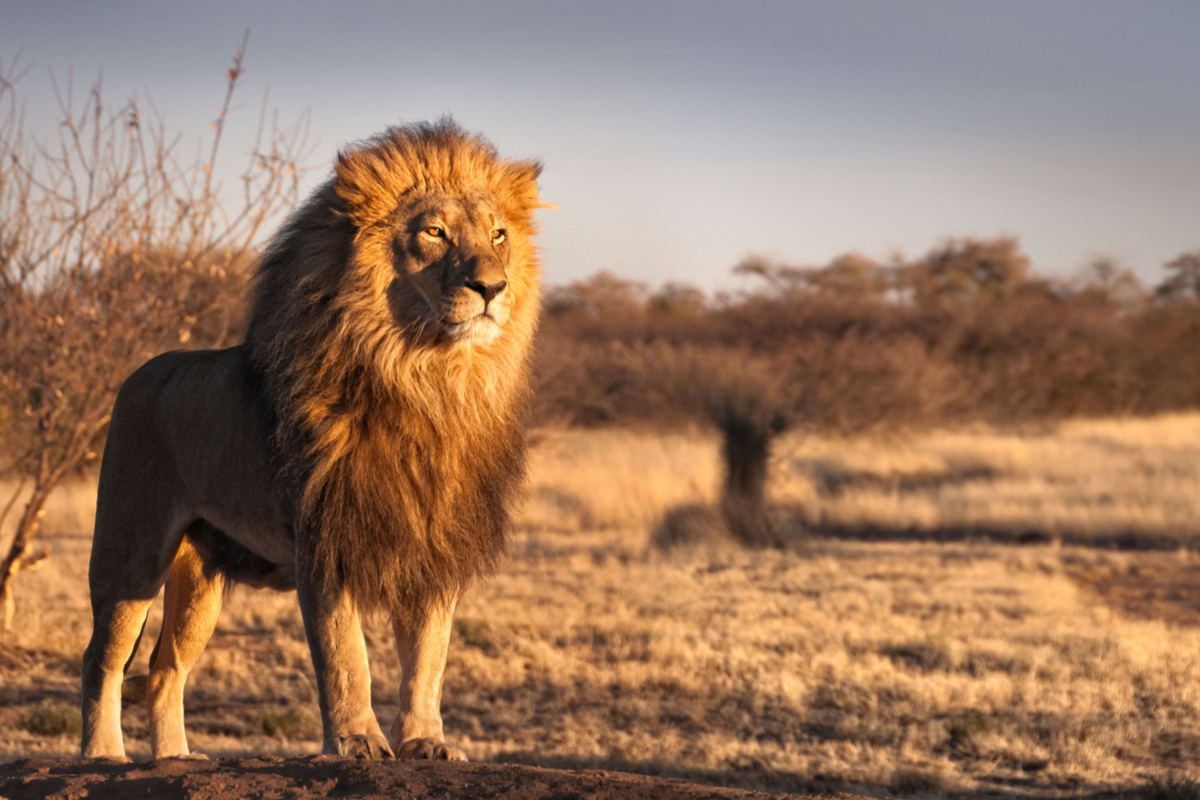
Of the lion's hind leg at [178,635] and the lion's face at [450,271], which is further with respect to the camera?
the lion's hind leg at [178,635]

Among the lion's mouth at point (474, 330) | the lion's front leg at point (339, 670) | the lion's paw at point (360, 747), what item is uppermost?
the lion's mouth at point (474, 330)

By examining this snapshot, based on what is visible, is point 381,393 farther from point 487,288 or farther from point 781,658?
point 781,658

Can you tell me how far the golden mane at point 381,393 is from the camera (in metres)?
3.91

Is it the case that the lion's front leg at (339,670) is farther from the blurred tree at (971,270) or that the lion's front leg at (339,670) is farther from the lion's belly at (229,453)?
the blurred tree at (971,270)

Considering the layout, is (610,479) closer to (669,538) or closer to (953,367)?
(669,538)

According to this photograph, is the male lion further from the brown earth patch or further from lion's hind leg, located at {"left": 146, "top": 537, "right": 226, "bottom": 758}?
the brown earth patch

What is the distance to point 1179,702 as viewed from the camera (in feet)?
26.7

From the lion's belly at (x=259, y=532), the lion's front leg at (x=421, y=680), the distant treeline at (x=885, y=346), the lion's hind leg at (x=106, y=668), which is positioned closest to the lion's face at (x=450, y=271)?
the lion's belly at (x=259, y=532)

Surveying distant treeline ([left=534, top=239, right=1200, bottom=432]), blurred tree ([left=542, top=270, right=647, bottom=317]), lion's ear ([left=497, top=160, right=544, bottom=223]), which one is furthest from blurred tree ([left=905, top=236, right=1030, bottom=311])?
lion's ear ([left=497, top=160, right=544, bottom=223])

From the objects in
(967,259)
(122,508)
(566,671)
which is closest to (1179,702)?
(566,671)

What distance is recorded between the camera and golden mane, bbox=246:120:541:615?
391 cm

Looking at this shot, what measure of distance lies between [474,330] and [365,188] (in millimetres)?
641

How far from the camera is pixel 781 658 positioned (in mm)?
9383

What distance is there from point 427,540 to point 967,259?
61166 mm
